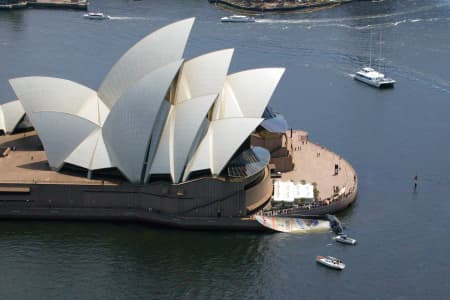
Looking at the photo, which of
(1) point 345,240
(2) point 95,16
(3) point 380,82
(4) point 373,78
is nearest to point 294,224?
(1) point 345,240

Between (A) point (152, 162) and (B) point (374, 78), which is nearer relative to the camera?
(A) point (152, 162)

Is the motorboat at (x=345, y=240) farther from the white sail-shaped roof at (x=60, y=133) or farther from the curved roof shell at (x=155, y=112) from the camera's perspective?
the white sail-shaped roof at (x=60, y=133)

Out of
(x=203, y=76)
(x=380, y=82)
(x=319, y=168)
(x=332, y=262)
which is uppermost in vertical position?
(x=203, y=76)

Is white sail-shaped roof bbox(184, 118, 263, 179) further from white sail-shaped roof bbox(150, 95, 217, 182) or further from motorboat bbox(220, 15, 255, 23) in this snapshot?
motorboat bbox(220, 15, 255, 23)

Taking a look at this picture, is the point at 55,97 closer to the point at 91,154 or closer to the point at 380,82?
the point at 91,154

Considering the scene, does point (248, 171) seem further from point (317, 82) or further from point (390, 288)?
point (317, 82)

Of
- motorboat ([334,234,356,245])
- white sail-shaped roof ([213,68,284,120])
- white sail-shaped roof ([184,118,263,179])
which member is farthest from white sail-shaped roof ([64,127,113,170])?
motorboat ([334,234,356,245])

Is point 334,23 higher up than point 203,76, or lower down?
higher up
